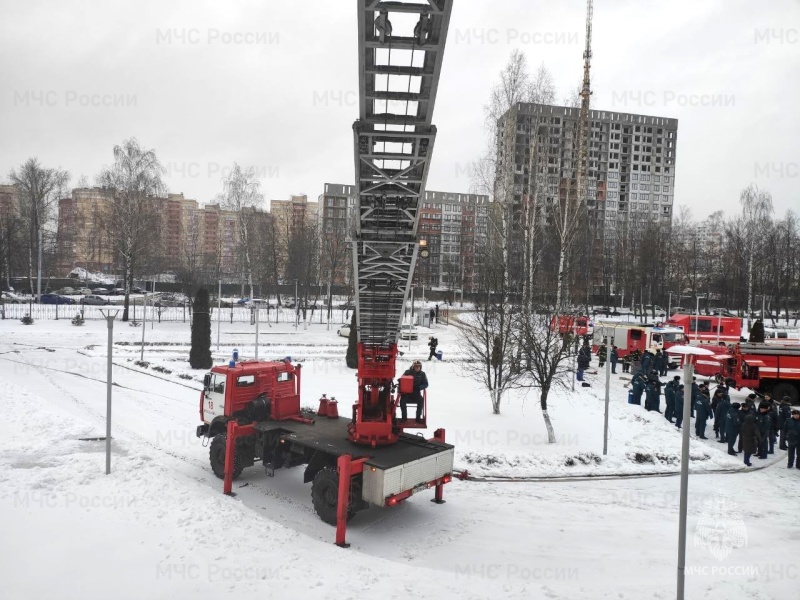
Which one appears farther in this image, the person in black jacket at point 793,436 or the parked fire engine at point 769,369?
Result: the parked fire engine at point 769,369

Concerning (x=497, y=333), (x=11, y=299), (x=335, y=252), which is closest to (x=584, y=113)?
(x=497, y=333)

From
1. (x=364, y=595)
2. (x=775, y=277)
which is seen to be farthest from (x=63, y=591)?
(x=775, y=277)

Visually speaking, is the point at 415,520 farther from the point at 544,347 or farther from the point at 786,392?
the point at 786,392

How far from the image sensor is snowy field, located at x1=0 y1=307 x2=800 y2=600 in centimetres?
670

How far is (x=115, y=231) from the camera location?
41.9 metres

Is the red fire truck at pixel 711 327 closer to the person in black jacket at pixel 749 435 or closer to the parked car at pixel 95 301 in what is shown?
the person in black jacket at pixel 749 435

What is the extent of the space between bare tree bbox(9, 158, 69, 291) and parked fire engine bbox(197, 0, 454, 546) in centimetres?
5308

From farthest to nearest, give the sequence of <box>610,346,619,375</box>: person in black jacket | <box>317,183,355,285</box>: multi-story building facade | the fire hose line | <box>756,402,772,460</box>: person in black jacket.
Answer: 1. <box>317,183,355,285</box>: multi-story building facade
2. <box>610,346,619,375</box>: person in black jacket
3. <box>756,402,772,460</box>: person in black jacket
4. the fire hose line

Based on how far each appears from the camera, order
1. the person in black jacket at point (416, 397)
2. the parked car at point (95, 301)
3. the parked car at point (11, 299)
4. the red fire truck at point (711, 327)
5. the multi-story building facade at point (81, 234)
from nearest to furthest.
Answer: the person in black jacket at point (416, 397), the red fire truck at point (711, 327), the parked car at point (11, 299), the parked car at point (95, 301), the multi-story building facade at point (81, 234)

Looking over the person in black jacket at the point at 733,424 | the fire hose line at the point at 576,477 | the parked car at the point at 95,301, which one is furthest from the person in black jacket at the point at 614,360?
the parked car at the point at 95,301

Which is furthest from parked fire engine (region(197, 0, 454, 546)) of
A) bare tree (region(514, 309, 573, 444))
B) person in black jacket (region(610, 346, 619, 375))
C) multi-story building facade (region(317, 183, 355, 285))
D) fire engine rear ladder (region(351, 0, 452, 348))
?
multi-story building facade (region(317, 183, 355, 285))

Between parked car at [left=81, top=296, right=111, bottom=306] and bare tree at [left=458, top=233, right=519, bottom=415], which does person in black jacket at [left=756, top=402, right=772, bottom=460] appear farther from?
parked car at [left=81, top=296, right=111, bottom=306]

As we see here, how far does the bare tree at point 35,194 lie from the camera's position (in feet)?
175

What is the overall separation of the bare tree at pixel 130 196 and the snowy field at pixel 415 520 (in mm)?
25837
